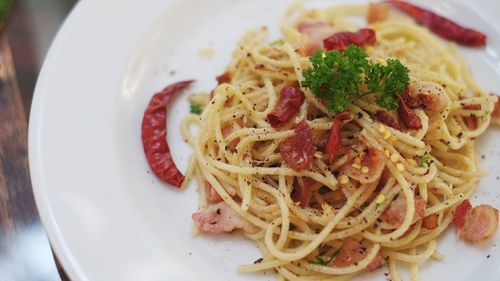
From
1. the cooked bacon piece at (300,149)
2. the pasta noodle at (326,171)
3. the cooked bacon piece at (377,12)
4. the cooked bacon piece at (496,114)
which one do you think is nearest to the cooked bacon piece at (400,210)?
the pasta noodle at (326,171)

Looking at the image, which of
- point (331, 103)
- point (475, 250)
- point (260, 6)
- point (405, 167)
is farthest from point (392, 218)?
point (260, 6)

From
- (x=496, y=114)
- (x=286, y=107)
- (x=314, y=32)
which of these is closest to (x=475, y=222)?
(x=496, y=114)

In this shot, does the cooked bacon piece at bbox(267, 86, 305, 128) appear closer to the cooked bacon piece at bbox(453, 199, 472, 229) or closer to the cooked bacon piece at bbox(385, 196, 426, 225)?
the cooked bacon piece at bbox(385, 196, 426, 225)

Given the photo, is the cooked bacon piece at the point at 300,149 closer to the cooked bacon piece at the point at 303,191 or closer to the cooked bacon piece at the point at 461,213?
the cooked bacon piece at the point at 303,191

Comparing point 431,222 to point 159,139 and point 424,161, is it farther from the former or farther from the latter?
point 159,139

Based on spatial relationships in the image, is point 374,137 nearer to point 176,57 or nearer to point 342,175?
point 342,175
